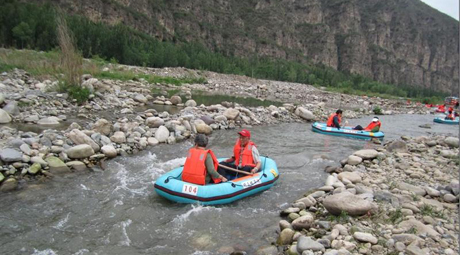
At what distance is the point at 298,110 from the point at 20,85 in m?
14.8

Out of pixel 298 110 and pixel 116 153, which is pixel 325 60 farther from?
pixel 116 153

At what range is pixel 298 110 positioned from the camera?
18531 mm

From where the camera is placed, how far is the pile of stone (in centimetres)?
404

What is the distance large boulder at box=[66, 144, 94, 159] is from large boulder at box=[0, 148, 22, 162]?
107cm

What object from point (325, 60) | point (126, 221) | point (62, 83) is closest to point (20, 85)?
point (62, 83)

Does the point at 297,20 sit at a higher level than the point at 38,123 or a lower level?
→ higher

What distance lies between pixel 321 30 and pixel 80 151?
13377 centimetres

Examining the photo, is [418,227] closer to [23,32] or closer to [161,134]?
[161,134]

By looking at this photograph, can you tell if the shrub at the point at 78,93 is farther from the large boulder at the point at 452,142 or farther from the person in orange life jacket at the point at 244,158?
the large boulder at the point at 452,142

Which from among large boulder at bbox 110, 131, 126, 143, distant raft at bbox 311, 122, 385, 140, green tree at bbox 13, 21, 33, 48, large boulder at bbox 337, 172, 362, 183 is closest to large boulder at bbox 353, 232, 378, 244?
large boulder at bbox 337, 172, 362, 183

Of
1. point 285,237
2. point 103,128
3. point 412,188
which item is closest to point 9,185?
point 103,128

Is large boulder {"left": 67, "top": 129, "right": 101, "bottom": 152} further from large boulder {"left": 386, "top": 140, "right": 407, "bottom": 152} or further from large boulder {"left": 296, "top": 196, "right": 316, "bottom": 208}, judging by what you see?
large boulder {"left": 386, "top": 140, "right": 407, "bottom": 152}

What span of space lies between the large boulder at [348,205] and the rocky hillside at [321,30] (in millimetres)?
73444

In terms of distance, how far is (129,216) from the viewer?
541 centimetres
